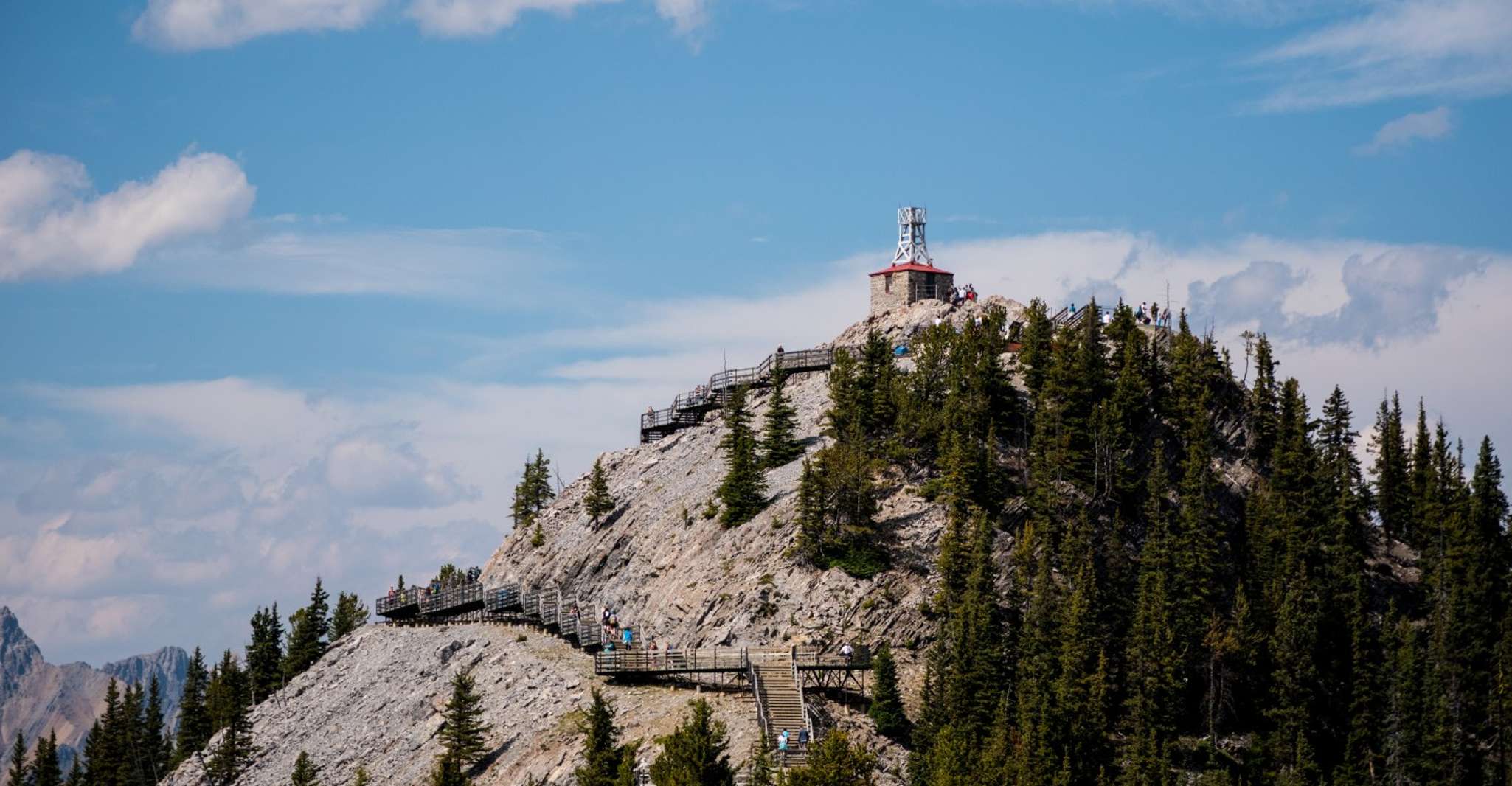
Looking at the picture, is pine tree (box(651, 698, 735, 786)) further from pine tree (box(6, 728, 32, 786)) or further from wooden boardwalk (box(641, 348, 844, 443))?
pine tree (box(6, 728, 32, 786))

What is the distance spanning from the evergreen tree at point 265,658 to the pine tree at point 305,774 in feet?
108

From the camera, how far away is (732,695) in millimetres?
87250

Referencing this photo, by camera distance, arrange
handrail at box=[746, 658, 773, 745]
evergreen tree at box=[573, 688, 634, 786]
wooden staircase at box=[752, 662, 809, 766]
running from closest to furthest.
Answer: evergreen tree at box=[573, 688, 634, 786], wooden staircase at box=[752, 662, 809, 766], handrail at box=[746, 658, 773, 745]

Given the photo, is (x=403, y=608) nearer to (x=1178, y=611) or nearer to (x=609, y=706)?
(x=609, y=706)

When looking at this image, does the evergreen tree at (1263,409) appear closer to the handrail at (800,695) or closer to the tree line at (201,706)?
the handrail at (800,695)

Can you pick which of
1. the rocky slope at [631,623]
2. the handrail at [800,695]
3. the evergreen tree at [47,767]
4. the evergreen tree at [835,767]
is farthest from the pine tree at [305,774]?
the evergreen tree at [47,767]

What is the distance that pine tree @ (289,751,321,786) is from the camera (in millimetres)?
97938

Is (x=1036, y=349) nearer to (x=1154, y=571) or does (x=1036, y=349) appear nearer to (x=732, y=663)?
(x=1154, y=571)

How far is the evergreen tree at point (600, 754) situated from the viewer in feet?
255

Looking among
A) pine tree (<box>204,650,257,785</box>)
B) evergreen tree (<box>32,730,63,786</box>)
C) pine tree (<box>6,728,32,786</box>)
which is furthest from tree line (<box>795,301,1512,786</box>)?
pine tree (<box>6,728,32,786</box>)

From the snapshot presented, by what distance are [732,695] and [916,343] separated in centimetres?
3850

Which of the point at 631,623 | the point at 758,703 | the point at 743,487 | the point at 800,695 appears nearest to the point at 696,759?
the point at 758,703

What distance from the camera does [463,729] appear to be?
90438 mm

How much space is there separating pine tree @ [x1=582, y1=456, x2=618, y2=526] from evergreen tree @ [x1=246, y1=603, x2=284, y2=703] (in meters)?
32.8
